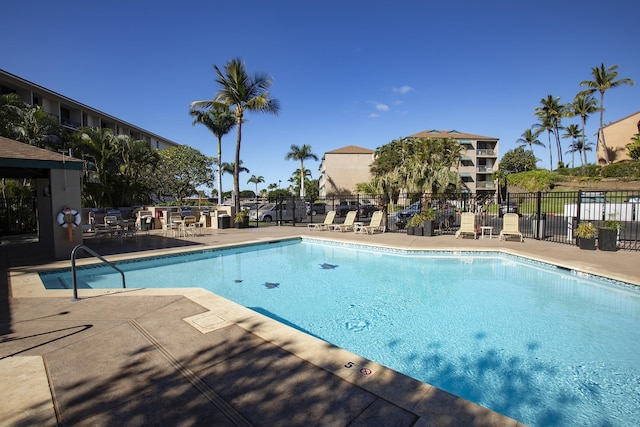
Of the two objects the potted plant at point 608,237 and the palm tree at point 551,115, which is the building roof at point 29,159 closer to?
the potted plant at point 608,237

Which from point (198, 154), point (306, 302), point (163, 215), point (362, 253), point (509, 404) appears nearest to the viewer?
point (509, 404)

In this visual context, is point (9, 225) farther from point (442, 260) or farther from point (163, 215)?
point (442, 260)

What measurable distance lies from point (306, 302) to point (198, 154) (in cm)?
3067

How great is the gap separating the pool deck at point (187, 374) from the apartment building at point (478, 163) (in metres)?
48.6

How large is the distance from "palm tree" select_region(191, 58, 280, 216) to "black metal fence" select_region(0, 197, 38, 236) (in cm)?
892

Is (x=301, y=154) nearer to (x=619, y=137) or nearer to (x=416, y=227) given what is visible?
(x=619, y=137)

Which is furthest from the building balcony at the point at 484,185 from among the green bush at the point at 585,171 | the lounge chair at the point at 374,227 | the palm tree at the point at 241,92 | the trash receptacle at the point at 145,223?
the trash receptacle at the point at 145,223

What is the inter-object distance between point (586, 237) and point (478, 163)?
4355 cm

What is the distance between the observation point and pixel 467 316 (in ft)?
18.0

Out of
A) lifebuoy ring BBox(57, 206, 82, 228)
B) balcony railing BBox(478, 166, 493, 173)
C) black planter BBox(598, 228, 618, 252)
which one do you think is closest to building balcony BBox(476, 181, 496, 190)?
balcony railing BBox(478, 166, 493, 173)

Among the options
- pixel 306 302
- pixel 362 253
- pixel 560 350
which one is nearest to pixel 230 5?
pixel 362 253

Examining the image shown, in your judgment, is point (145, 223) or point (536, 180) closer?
point (145, 223)

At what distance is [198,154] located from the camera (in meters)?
33.4

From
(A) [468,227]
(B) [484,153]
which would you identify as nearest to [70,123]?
(A) [468,227]
